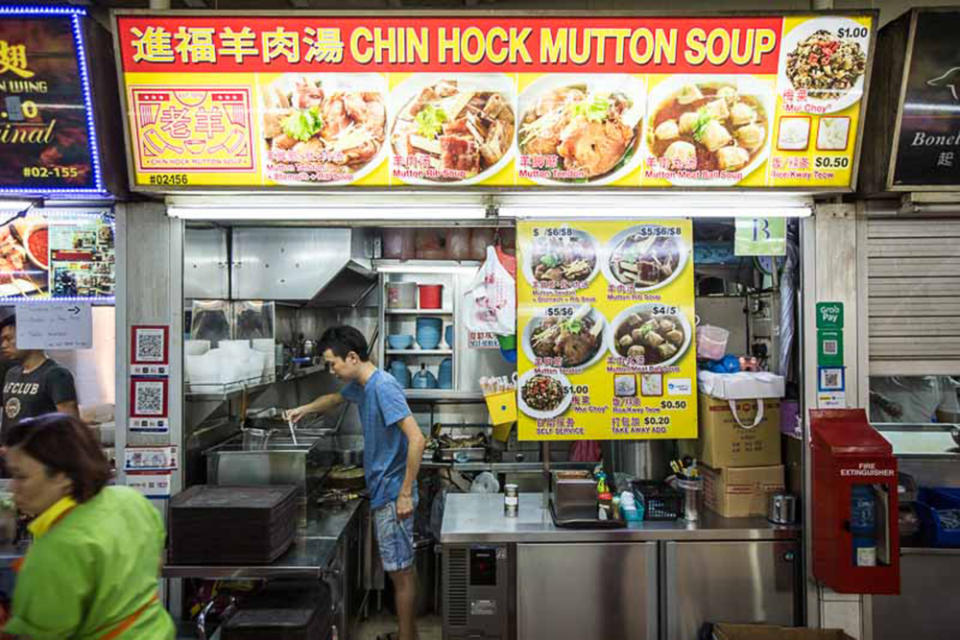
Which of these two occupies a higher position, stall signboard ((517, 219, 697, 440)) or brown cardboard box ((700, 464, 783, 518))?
stall signboard ((517, 219, 697, 440))

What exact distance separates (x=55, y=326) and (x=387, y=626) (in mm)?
3325

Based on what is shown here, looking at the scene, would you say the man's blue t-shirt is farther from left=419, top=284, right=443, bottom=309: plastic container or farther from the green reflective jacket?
left=419, top=284, right=443, bottom=309: plastic container

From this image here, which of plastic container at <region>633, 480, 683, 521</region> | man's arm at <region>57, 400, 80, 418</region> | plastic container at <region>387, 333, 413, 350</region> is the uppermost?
plastic container at <region>387, 333, 413, 350</region>

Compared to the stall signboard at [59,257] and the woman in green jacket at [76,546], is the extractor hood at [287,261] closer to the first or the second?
the stall signboard at [59,257]

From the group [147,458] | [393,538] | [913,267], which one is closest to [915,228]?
[913,267]

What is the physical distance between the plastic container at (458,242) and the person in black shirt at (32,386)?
3243mm

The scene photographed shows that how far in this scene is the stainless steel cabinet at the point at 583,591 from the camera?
3547mm

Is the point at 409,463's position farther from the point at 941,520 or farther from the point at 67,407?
the point at 941,520

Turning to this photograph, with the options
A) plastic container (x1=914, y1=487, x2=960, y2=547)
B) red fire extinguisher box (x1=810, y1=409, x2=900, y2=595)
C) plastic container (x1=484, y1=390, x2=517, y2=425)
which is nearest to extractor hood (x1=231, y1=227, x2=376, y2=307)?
plastic container (x1=484, y1=390, x2=517, y2=425)

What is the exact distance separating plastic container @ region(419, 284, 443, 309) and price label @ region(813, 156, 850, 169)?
3.73 meters

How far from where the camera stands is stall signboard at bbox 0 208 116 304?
12.2ft

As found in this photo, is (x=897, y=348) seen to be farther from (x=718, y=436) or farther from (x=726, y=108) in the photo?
(x=726, y=108)

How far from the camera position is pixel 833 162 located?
3426 mm

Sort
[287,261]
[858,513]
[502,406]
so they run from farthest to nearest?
[287,261] < [502,406] < [858,513]
